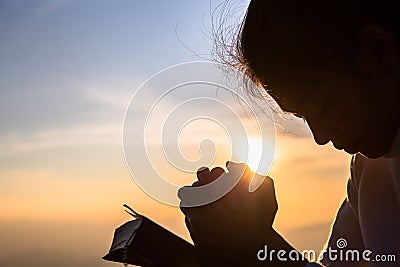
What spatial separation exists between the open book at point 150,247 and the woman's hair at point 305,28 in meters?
0.29

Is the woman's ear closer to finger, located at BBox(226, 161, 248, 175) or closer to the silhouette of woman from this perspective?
the silhouette of woman

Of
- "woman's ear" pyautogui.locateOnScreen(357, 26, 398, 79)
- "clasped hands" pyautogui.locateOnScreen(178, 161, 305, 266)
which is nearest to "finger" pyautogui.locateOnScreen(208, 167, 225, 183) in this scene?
"clasped hands" pyautogui.locateOnScreen(178, 161, 305, 266)

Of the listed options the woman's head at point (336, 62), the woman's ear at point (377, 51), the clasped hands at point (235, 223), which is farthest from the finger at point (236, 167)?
the woman's ear at point (377, 51)

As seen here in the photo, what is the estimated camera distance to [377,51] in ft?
3.03

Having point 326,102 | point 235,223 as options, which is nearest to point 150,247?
point 235,223

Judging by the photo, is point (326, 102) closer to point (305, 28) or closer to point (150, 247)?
point (305, 28)

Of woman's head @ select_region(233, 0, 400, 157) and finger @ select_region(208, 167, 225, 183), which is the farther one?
finger @ select_region(208, 167, 225, 183)

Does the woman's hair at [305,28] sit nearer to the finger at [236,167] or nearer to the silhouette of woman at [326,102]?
the silhouette of woman at [326,102]

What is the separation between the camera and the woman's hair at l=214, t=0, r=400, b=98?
0.92 metres

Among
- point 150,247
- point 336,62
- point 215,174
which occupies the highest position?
point 336,62

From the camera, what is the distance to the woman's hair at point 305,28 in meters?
0.92

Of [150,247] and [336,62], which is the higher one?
[336,62]

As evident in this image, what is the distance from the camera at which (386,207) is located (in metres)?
1.02

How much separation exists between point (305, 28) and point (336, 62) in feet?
0.21
